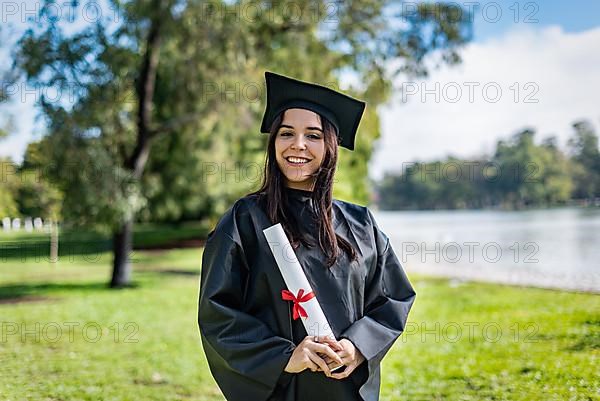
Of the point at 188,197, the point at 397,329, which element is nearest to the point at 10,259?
the point at 188,197

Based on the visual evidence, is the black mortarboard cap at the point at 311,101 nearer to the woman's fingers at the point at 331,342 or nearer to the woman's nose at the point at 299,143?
the woman's nose at the point at 299,143

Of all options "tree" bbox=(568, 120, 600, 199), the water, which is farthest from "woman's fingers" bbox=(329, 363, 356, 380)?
"tree" bbox=(568, 120, 600, 199)

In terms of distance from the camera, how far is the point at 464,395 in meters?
4.79

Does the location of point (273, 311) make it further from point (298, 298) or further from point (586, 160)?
point (586, 160)

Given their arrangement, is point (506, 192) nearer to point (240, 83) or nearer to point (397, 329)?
point (240, 83)

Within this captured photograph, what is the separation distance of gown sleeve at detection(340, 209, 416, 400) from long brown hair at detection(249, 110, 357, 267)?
174mm

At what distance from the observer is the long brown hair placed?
235 cm

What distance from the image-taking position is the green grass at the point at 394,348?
5.02 metres

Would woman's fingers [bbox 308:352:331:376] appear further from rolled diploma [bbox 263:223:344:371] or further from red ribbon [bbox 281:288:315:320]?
red ribbon [bbox 281:288:315:320]

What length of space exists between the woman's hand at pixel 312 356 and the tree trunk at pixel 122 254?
1129 centimetres

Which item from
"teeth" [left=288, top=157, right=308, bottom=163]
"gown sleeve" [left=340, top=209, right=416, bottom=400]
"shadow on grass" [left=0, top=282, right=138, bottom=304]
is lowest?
"shadow on grass" [left=0, top=282, right=138, bottom=304]

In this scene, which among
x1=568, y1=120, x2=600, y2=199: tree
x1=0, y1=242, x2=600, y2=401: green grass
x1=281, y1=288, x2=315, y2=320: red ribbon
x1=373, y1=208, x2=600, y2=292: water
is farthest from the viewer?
x1=373, y1=208, x2=600, y2=292: water

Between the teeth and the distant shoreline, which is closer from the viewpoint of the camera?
the teeth

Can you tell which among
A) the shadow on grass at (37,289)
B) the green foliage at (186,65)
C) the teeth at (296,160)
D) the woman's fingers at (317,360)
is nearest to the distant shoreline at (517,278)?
the green foliage at (186,65)
